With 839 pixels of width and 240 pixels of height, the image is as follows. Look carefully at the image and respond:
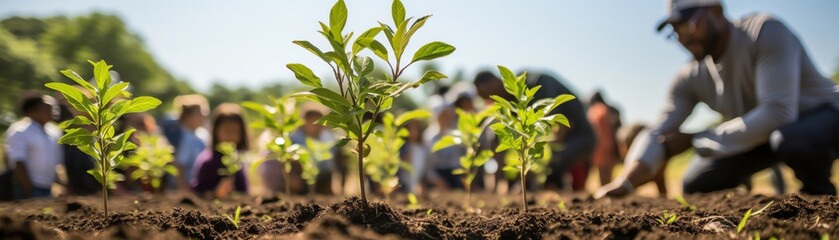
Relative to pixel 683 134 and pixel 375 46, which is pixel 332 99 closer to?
pixel 375 46

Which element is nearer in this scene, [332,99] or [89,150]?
[332,99]

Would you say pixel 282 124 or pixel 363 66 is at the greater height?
pixel 363 66

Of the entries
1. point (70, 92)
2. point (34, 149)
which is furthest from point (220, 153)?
point (70, 92)

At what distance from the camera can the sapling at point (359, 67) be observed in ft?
5.42

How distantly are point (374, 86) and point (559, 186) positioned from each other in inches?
190

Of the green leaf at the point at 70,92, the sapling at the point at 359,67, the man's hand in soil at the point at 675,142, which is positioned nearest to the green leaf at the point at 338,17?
the sapling at the point at 359,67

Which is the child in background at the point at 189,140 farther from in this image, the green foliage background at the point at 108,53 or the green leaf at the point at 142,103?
the green leaf at the point at 142,103

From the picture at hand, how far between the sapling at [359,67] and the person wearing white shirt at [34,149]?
14.3 feet

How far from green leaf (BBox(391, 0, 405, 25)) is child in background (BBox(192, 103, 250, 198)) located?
13.6 ft

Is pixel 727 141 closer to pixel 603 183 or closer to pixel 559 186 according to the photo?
pixel 559 186

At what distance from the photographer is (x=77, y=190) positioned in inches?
204

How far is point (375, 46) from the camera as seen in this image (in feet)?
5.53

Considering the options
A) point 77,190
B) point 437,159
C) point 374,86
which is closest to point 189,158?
point 77,190

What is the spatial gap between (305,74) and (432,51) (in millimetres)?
410
